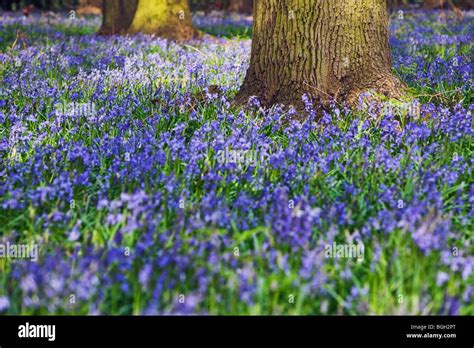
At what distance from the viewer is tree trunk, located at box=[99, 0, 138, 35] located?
12.9 m

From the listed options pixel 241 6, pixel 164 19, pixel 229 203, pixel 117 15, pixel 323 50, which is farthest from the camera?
pixel 241 6

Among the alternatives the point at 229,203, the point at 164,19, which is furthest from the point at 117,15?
the point at 229,203

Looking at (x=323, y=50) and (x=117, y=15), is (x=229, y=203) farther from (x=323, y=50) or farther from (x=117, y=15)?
(x=117, y=15)

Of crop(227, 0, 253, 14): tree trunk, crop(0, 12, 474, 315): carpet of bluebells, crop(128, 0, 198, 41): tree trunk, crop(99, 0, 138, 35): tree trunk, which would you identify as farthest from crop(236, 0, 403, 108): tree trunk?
crop(227, 0, 253, 14): tree trunk

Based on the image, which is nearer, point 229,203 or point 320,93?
point 229,203

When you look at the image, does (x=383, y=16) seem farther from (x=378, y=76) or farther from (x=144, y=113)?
(x=144, y=113)

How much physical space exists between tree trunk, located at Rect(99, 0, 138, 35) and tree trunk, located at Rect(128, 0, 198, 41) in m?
0.83

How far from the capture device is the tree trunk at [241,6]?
83.0 ft

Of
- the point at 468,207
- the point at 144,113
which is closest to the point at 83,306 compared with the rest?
the point at 468,207

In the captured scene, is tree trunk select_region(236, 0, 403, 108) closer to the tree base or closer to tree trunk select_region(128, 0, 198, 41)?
the tree base

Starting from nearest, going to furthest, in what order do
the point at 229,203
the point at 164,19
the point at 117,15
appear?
the point at 229,203
the point at 164,19
the point at 117,15

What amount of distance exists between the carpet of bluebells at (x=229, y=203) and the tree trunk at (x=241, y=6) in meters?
19.2

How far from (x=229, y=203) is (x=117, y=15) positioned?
975 centimetres

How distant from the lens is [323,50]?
5.82m
